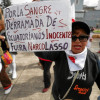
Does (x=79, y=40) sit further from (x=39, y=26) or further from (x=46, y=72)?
(x=46, y=72)

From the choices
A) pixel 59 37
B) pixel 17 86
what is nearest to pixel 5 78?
pixel 17 86

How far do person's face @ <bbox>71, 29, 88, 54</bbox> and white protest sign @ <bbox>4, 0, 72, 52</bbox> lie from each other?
0.05 meters

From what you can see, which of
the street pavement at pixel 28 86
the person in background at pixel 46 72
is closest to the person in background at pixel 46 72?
the person in background at pixel 46 72

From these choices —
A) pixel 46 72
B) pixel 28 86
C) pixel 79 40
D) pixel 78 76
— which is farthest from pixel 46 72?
pixel 79 40

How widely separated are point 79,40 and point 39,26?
449 millimetres

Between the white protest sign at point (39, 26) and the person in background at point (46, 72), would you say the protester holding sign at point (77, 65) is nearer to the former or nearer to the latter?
the white protest sign at point (39, 26)

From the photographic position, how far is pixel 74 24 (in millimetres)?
1144

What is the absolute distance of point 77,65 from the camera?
116 cm

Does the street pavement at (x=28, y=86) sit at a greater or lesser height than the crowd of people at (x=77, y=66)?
lesser

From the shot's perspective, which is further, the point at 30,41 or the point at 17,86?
the point at 17,86

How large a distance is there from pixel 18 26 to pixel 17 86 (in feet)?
6.89

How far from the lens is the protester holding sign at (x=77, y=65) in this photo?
3.72 ft

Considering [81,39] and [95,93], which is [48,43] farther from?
[95,93]

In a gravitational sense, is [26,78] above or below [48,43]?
below
